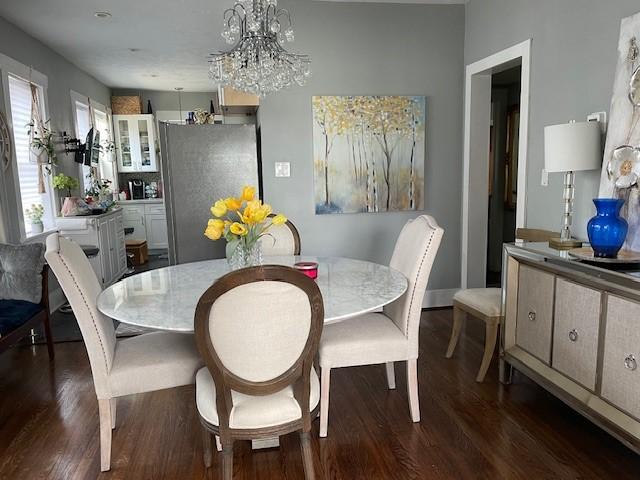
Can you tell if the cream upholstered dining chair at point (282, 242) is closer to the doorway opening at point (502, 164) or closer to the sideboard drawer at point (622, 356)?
the sideboard drawer at point (622, 356)

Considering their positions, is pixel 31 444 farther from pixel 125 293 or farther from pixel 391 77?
pixel 391 77

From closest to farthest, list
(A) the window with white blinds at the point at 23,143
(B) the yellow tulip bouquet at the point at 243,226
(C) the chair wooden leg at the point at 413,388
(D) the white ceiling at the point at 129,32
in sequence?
(B) the yellow tulip bouquet at the point at 243,226, (C) the chair wooden leg at the point at 413,388, (D) the white ceiling at the point at 129,32, (A) the window with white blinds at the point at 23,143

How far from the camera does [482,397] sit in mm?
2500

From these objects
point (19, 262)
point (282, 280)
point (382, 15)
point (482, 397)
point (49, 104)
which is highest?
point (382, 15)

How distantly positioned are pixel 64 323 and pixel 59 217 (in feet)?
4.37

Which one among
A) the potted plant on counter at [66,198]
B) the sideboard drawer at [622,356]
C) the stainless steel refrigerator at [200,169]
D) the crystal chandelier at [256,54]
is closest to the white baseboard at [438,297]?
the stainless steel refrigerator at [200,169]

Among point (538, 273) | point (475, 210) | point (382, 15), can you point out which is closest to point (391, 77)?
point (382, 15)

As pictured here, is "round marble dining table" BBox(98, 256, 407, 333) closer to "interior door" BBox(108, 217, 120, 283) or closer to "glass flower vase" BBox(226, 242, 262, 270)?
"glass flower vase" BBox(226, 242, 262, 270)

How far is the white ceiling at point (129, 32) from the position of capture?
12.0 ft

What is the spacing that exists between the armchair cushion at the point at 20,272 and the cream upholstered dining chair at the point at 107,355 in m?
1.28

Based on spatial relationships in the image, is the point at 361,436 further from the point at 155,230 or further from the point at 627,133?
the point at 155,230

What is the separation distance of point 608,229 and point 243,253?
1.63m

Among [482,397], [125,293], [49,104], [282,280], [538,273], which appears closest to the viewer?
[282,280]

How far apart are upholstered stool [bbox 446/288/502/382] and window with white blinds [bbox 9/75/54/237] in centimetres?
362
